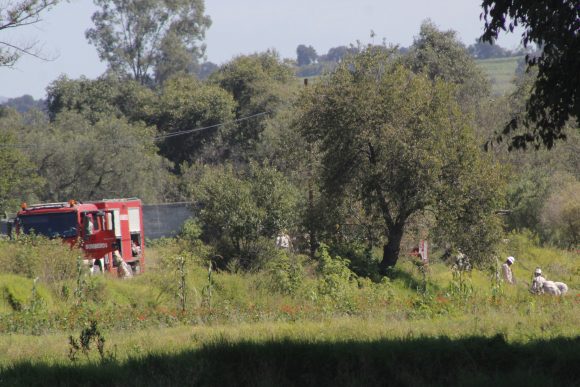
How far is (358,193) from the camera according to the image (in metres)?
31.1

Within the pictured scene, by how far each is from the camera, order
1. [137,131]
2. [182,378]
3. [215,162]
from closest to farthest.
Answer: [182,378]
[137,131]
[215,162]

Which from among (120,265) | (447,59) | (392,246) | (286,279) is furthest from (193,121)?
(286,279)

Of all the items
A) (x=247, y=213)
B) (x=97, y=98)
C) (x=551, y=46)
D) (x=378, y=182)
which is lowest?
(x=247, y=213)

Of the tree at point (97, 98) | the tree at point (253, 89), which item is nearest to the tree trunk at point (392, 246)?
the tree at point (253, 89)

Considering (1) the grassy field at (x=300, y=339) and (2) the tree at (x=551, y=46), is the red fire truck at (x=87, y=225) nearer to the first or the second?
(1) the grassy field at (x=300, y=339)

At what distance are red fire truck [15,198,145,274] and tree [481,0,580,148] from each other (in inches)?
734

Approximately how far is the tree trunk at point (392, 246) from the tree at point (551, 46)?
19878 mm

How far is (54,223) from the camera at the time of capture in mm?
28719

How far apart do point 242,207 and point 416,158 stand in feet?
23.3

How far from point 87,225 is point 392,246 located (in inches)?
419

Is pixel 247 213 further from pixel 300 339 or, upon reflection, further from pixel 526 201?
pixel 300 339

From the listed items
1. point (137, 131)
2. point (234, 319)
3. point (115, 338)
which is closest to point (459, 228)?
point (234, 319)

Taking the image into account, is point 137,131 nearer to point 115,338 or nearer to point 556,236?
point 556,236

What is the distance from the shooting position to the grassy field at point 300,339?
31.1ft
